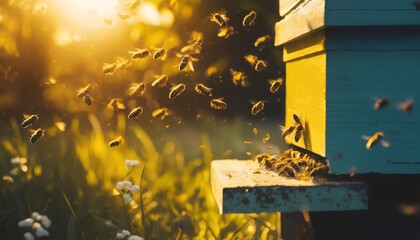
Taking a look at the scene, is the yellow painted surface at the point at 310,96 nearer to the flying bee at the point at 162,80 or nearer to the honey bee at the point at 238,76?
the flying bee at the point at 162,80

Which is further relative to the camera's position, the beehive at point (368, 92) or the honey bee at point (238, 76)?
the honey bee at point (238, 76)

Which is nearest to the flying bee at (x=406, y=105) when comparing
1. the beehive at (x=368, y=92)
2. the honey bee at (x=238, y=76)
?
the beehive at (x=368, y=92)

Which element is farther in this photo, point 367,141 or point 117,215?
point 117,215

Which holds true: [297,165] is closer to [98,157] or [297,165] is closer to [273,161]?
[273,161]

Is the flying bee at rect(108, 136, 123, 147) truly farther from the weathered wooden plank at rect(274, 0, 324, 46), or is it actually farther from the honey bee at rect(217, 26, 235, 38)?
the weathered wooden plank at rect(274, 0, 324, 46)

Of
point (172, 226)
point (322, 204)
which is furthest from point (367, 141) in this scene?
point (172, 226)

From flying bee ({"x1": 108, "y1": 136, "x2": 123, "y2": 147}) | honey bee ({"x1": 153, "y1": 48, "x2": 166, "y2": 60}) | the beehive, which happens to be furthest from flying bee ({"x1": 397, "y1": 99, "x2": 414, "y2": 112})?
flying bee ({"x1": 108, "y1": 136, "x2": 123, "y2": 147})
